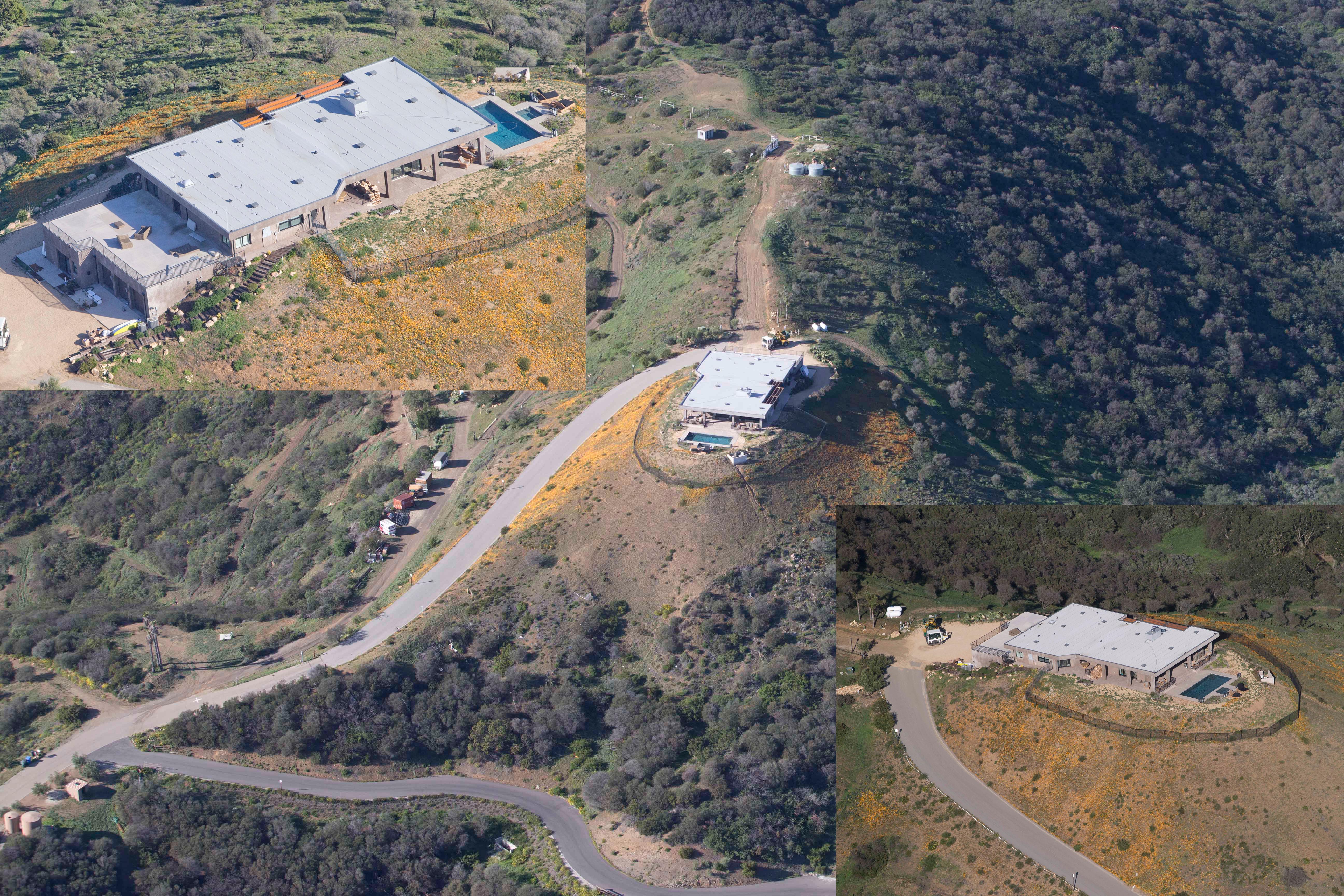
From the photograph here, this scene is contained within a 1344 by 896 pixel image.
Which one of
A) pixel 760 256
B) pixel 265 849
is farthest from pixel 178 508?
pixel 760 256

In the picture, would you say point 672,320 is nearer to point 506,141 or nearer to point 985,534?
point 506,141

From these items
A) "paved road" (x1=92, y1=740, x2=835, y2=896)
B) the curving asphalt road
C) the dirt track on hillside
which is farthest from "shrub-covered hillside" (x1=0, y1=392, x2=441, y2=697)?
the dirt track on hillside

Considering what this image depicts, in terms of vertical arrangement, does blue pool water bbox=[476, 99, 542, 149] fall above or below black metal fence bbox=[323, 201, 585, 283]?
above

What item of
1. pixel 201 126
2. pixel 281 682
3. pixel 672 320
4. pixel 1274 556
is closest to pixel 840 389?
pixel 672 320

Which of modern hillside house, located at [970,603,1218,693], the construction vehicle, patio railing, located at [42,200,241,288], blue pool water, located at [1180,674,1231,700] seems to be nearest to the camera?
blue pool water, located at [1180,674,1231,700]

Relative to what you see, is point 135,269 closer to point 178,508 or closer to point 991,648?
point 178,508

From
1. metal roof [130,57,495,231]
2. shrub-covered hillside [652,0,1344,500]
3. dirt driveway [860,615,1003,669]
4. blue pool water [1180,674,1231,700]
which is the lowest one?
shrub-covered hillside [652,0,1344,500]

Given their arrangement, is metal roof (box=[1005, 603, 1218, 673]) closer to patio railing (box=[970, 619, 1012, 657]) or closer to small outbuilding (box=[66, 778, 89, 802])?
patio railing (box=[970, 619, 1012, 657])
